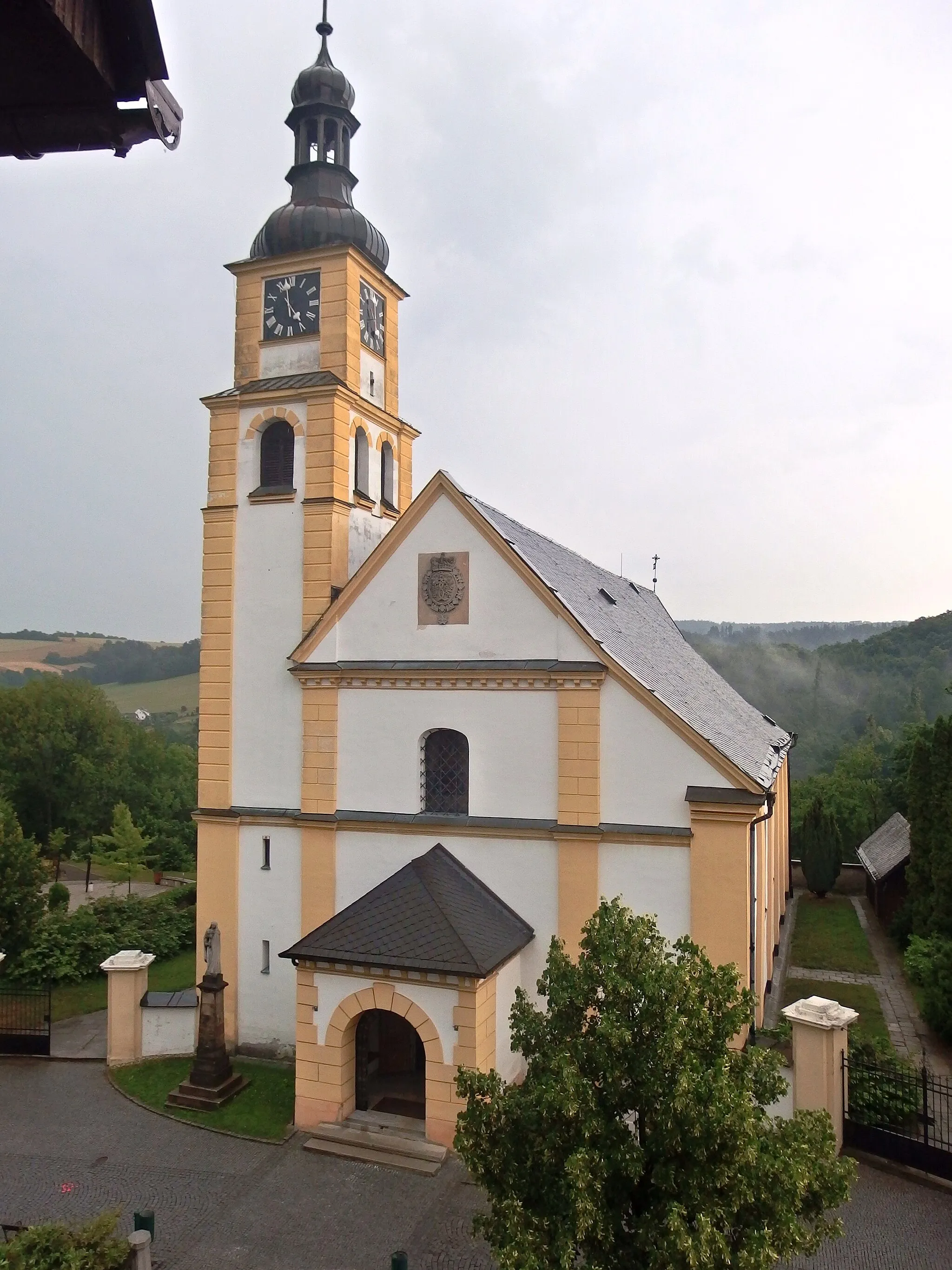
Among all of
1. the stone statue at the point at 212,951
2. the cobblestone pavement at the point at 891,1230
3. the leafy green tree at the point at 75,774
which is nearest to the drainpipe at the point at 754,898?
the cobblestone pavement at the point at 891,1230

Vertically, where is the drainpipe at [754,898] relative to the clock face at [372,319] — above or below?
below

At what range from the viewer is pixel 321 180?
21391mm

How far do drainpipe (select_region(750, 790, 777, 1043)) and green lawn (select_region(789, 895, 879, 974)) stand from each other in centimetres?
894

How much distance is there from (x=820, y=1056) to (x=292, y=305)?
18.4 m

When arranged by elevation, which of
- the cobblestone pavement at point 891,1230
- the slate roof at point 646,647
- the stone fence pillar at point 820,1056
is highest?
the slate roof at point 646,647

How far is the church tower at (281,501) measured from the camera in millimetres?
19641

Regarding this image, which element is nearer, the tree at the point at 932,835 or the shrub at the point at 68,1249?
the shrub at the point at 68,1249

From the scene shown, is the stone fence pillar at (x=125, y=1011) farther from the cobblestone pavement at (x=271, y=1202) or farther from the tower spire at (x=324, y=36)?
the tower spire at (x=324, y=36)

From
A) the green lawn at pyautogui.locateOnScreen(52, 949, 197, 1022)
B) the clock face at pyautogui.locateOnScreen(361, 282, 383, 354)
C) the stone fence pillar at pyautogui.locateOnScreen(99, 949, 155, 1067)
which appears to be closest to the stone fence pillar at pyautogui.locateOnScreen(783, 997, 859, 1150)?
the stone fence pillar at pyautogui.locateOnScreen(99, 949, 155, 1067)

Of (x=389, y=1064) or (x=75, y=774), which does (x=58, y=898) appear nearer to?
(x=75, y=774)

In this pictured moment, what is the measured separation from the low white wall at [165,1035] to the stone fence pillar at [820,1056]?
39.9ft

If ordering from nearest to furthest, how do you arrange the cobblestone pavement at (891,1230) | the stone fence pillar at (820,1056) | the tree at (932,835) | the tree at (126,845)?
the cobblestone pavement at (891,1230) < the stone fence pillar at (820,1056) < the tree at (932,835) < the tree at (126,845)

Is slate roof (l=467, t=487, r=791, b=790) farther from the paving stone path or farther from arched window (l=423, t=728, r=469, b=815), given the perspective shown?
the paving stone path

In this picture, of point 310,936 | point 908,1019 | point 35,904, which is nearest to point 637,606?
point 908,1019
